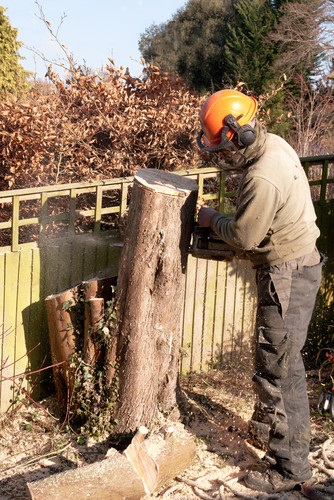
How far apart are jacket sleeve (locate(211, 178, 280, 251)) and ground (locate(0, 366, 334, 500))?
5.26ft

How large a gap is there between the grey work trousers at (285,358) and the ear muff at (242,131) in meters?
0.83

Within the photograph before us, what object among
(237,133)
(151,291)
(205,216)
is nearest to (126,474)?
(151,291)

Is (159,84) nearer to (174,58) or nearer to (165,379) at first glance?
(165,379)

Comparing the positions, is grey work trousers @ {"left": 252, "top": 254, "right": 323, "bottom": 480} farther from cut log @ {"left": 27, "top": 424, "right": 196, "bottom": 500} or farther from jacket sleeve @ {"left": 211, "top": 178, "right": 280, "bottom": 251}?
cut log @ {"left": 27, "top": 424, "right": 196, "bottom": 500}

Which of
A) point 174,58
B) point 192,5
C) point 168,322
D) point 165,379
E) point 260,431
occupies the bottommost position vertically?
point 260,431

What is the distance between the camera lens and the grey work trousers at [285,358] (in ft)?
14.6

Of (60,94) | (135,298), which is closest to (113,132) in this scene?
(60,94)

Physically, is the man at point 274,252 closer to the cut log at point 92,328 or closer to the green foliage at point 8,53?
the cut log at point 92,328

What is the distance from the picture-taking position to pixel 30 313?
5.19m

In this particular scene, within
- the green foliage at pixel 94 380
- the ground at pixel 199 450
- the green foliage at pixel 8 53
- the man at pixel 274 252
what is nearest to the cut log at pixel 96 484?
the ground at pixel 199 450

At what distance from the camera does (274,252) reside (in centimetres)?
442

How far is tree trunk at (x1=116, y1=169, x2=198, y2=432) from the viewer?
4.59 meters

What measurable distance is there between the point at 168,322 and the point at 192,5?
28.2m

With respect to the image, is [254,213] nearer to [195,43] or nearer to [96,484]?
[96,484]
